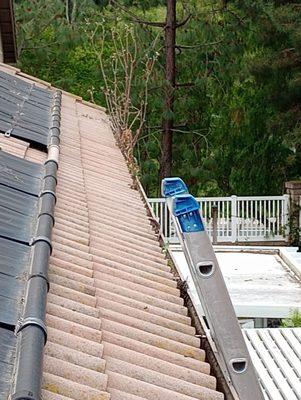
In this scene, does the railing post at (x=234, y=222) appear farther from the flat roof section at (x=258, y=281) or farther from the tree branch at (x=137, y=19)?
the tree branch at (x=137, y=19)

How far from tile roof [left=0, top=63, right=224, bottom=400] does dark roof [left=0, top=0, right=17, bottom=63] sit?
5618 mm

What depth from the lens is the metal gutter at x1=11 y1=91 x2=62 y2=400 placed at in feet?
7.13

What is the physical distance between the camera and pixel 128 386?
2.79m

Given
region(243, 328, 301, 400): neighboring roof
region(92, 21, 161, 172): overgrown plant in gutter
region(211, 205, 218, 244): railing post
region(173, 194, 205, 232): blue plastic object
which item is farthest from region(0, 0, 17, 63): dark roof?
region(173, 194, 205, 232): blue plastic object

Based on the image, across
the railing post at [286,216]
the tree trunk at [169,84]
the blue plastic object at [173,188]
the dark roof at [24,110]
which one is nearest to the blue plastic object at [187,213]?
the blue plastic object at [173,188]

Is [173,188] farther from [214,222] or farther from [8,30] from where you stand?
[214,222]

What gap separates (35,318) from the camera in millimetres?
2627

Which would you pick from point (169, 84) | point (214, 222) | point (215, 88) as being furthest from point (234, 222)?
point (215, 88)

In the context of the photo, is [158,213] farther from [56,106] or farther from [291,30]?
[56,106]

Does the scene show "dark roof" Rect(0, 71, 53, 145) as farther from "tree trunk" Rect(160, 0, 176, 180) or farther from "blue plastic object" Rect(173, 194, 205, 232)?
"tree trunk" Rect(160, 0, 176, 180)

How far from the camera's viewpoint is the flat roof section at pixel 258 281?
30.5 feet

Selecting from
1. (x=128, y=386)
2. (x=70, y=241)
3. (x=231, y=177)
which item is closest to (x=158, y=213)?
(x=231, y=177)

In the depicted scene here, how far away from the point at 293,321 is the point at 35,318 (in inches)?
246

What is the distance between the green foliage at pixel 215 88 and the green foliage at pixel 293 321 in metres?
9.59
